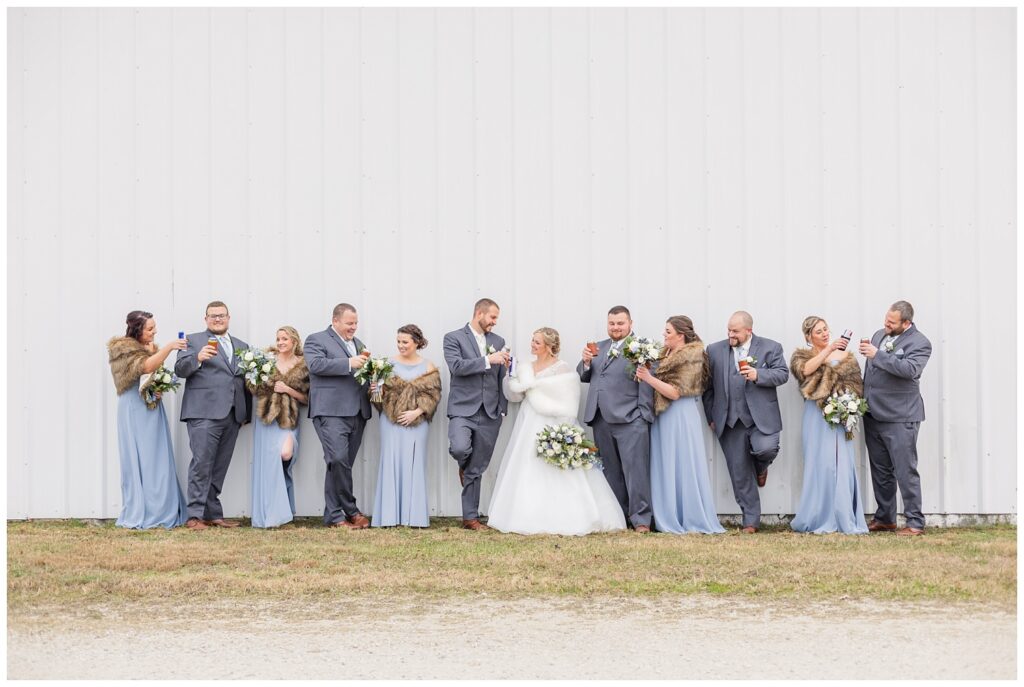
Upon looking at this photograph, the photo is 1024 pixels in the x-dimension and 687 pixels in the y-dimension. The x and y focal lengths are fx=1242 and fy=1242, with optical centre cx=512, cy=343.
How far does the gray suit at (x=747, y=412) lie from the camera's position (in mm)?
10922

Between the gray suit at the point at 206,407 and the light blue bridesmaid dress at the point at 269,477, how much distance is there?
0.99 feet

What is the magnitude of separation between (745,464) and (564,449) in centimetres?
169

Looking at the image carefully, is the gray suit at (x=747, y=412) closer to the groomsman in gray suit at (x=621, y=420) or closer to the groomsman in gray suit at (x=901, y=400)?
the groomsman in gray suit at (x=621, y=420)

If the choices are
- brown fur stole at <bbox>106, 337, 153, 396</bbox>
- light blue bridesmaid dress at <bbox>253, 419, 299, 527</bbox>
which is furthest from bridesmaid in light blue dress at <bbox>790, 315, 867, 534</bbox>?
brown fur stole at <bbox>106, 337, 153, 396</bbox>

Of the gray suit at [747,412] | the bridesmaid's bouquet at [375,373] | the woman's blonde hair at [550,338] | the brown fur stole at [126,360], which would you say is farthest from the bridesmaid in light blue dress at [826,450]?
the brown fur stole at [126,360]

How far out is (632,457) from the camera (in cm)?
1088

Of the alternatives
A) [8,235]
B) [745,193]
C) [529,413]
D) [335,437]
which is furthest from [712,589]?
[8,235]

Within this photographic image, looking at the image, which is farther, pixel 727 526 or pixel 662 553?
pixel 727 526

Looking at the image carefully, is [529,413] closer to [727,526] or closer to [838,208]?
[727,526]

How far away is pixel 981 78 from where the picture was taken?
1187 centimetres

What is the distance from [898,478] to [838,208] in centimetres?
269

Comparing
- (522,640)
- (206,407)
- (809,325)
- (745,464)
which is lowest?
(522,640)

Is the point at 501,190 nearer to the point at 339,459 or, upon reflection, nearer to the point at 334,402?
the point at 334,402

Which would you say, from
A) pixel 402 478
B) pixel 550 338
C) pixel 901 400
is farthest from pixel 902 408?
pixel 402 478
